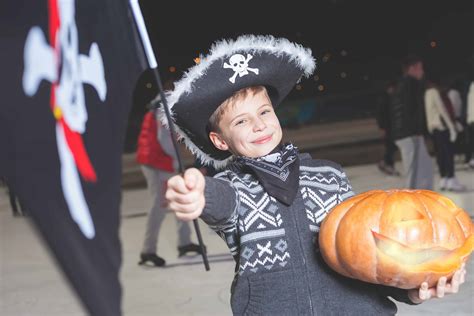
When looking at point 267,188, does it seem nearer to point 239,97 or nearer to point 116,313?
point 239,97

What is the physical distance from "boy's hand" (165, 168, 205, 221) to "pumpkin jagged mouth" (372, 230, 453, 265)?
580mm

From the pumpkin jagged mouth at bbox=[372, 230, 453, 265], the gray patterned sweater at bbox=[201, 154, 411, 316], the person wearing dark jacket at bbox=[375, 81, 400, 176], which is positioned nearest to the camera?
the pumpkin jagged mouth at bbox=[372, 230, 453, 265]

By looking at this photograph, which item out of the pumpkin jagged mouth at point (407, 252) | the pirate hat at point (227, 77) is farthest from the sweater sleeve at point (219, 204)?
the pumpkin jagged mouth at point (407, 252)

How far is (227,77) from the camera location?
2.55m

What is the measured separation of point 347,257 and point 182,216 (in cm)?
56

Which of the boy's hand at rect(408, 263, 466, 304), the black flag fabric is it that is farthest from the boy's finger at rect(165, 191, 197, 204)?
the boy's hand at rect(408, 263, 466, 304)

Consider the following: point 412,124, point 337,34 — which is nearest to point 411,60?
point 412,124

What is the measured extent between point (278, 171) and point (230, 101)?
286mm

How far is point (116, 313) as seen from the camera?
5.08ft

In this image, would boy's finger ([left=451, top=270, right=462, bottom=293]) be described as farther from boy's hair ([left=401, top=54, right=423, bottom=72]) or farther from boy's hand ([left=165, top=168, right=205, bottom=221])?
boy's hair ([left=401, top=54, right=423, bottom=72])

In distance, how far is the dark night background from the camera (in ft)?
136

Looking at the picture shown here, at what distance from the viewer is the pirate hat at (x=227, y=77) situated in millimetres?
2561

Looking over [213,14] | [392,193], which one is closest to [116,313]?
[392,193]

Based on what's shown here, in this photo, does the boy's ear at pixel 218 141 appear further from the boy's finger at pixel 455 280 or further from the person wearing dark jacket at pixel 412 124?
the person wearing dark jacket at pixel 412 124
